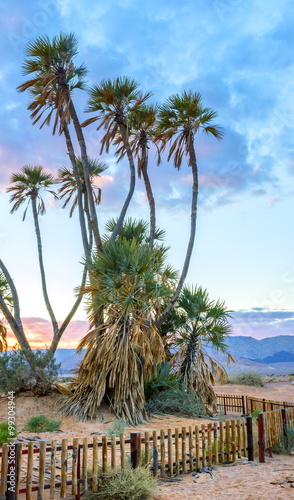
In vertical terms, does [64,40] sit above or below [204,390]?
above

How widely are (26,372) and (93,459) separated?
9.22m

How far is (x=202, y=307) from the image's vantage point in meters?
16.4

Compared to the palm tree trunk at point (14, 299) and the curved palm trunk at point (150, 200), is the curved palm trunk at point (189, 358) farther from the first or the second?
the palm tree trunk at point (14, 299)

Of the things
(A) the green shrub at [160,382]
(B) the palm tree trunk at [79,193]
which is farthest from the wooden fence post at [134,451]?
(B) the palm tree trunk at [79,193]

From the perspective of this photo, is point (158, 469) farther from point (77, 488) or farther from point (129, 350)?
point (129, 350)

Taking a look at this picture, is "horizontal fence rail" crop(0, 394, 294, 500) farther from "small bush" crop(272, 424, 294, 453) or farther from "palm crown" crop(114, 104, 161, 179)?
"palm crown" crop(114, 104, 161, 179)

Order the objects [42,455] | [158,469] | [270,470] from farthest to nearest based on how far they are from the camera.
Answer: [270,470], [158,469], [42,455]

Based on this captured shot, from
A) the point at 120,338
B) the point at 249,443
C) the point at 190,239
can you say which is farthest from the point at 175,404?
the point at 190,239

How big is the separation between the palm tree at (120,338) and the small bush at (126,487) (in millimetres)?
6390

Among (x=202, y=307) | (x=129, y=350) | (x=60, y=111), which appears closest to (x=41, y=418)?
(x=129, y=350)

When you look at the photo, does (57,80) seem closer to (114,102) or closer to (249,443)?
(114,102)

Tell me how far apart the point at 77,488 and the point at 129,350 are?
7.44m

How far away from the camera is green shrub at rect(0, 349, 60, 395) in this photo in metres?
14.3

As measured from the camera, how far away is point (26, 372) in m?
14.4
